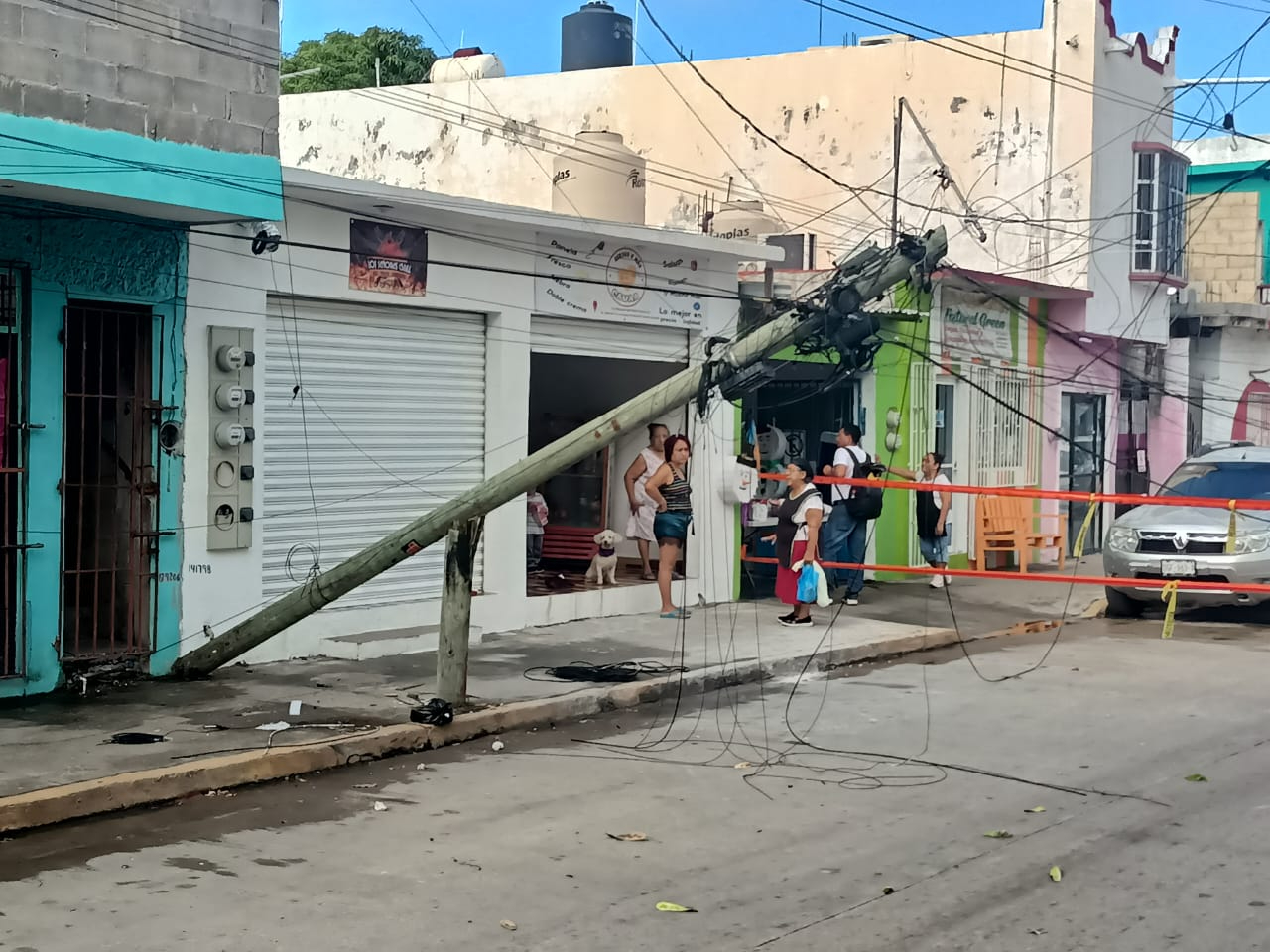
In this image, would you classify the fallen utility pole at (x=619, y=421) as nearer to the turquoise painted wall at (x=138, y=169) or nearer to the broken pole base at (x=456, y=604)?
the broken pole base at (x=456, y=604)

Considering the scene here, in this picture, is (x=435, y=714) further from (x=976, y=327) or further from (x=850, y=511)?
(x=976, y=327)

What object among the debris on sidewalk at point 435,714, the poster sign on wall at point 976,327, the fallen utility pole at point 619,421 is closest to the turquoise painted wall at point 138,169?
the fallen utility pole at point 619,421

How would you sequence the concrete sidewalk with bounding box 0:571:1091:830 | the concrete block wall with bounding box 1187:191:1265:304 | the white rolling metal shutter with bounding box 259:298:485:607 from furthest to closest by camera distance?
the concrete block wall with bounding box 1187:191:1265:304 < the white rolling metal shutter with bounding box 259:298:485:607 < the concrete sidewalk with bounding box 0:571:1091:830

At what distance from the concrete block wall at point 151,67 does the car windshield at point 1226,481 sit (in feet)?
37.9

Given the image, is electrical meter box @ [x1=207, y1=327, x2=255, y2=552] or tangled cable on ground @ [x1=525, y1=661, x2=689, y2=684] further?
tangled cable on ground @ [x1=525, y1=661, x2=689, y2=684]

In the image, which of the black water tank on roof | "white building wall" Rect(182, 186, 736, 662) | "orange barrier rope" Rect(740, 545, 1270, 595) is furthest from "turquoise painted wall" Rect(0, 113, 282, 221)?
the black water tank on roof

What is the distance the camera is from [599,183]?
19031 millimetres

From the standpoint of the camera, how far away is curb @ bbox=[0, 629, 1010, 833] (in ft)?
25.0

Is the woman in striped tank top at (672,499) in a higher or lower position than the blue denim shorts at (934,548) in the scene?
higher

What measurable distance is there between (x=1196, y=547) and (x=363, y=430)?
8917 mm

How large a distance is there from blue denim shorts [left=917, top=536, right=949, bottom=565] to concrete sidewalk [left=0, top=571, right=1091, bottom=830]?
71.5 inches

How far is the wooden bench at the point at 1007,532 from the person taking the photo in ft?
70.4

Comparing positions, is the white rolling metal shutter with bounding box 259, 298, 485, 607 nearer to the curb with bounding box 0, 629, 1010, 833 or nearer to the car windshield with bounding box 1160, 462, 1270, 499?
the curb with bounding box 0, 629, 1010, 833

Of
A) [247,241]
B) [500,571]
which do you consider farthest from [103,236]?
[500,571]
